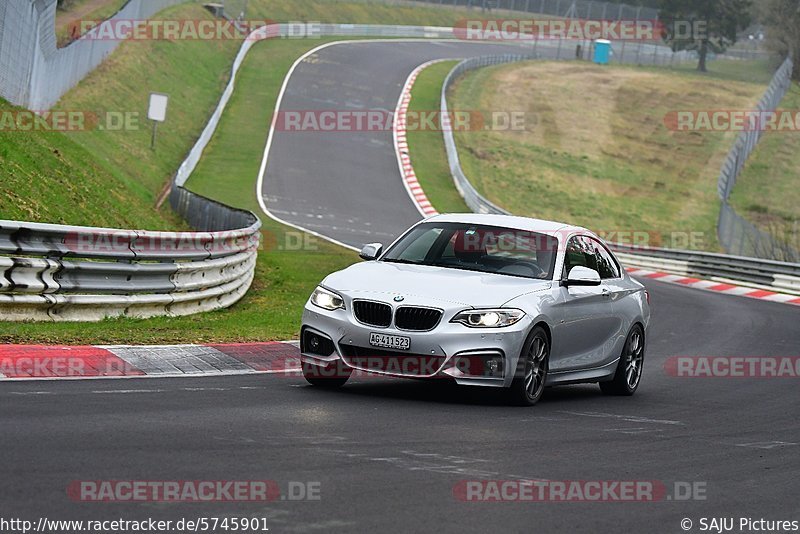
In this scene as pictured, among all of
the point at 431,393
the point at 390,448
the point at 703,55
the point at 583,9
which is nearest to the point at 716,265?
the point at 431,393

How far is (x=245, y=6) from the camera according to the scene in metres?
82.8

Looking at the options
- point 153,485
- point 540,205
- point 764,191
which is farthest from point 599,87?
point 153,485

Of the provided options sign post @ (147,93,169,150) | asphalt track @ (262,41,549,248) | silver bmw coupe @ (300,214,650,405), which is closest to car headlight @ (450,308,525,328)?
silver bmw coupe @ (300,214,650,405)

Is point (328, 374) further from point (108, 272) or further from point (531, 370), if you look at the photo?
point (108, 272)

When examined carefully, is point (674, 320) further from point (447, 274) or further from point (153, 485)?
point (153, 485)

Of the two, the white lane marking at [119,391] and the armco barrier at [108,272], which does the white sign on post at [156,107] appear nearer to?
the armco barrier at [108,272]

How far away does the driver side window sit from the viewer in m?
12.7

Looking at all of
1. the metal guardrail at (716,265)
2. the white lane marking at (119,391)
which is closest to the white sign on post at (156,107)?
the metal guardrail at (716,265)

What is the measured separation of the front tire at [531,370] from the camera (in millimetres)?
11438

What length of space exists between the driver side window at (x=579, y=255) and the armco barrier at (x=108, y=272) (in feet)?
16.2

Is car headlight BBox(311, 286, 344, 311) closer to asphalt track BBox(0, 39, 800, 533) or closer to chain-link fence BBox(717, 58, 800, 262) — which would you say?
asphalt track BBox(0, 39, 800, 533)

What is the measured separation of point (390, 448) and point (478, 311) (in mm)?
2486

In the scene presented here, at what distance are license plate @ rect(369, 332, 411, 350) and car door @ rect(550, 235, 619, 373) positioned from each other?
5.23 ft

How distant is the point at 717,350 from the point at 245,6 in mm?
66692
